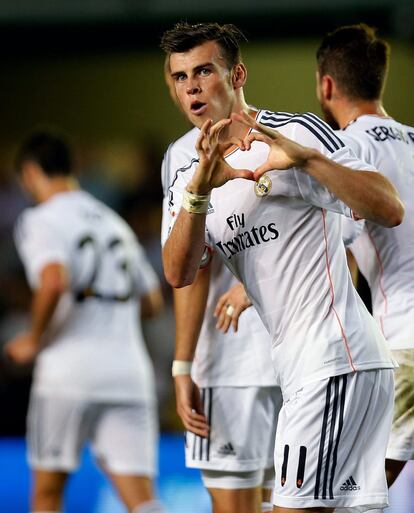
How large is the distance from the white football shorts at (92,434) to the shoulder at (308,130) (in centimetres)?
318

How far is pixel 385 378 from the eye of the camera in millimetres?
3574

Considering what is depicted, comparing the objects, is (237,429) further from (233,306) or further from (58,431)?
(58,431)

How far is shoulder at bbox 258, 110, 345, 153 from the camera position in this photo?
11.3 feet

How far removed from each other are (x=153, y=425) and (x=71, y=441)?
0.50m

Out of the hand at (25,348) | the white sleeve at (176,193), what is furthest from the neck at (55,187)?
the white sleeve at (176,193)

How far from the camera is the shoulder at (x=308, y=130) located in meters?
3.43

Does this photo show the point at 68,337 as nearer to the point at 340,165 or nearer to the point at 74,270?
the point at 74,270

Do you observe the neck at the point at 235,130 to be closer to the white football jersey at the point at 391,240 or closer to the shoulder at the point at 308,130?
the shoulder at the point at 308,130

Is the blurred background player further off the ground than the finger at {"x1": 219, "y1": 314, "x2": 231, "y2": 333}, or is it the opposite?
the finger at {"x1": 219, "y1": 314, "x2": 231, "y2": 333}

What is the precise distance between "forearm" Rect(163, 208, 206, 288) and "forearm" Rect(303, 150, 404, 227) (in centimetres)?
40

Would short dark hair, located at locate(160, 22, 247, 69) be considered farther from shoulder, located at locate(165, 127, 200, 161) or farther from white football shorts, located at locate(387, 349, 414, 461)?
white football shorts, located at locate(387, 349, 414, 461)

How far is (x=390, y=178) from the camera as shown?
13.4ft

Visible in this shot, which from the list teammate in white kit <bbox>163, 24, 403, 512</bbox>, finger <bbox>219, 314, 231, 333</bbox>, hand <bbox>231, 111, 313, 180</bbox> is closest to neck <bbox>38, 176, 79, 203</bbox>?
finger <bbox>219, 314, 231, 333</bbox>

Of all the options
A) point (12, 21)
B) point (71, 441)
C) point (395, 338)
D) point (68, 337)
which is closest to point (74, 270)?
point (68, 337)
